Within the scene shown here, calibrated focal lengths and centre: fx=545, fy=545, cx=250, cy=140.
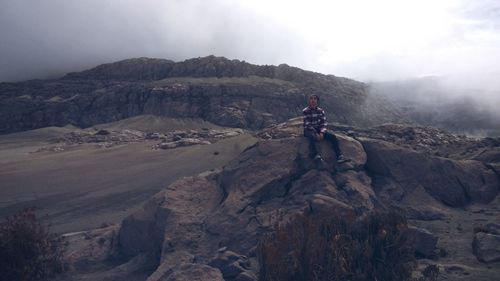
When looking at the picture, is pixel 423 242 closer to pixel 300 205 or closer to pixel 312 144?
pixel 300 205

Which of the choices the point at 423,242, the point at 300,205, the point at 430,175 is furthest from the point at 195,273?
the point at 430,175

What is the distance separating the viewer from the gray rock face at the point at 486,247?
8.11 metres

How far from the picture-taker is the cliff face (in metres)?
57.1

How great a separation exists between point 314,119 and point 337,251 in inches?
165

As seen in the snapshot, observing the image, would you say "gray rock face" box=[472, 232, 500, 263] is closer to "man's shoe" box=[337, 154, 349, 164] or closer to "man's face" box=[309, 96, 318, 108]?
"man's shoe" box=[337, 154, 349, 164]

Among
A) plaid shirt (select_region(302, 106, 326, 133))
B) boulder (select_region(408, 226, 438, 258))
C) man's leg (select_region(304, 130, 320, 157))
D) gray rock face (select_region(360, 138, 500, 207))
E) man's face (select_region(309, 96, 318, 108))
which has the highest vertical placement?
man's face (select_region(309, 96, 318, 108))

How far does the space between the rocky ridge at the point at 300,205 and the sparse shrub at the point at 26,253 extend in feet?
4.33

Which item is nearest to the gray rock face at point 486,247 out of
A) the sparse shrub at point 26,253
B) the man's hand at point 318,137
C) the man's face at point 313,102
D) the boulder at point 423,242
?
the boulder at point 423,242

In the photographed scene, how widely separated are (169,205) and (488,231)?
5.74 meters

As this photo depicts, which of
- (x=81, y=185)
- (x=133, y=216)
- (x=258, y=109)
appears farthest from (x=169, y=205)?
(x=258, y=109)

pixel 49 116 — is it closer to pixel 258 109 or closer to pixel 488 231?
pixel 258 109

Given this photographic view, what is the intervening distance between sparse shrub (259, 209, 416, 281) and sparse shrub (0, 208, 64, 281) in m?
3.79

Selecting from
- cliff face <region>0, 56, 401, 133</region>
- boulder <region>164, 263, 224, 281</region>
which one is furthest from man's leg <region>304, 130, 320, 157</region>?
cliff face <region>0, 56, 401, 133</region>

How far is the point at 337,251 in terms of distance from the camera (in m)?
7.71
